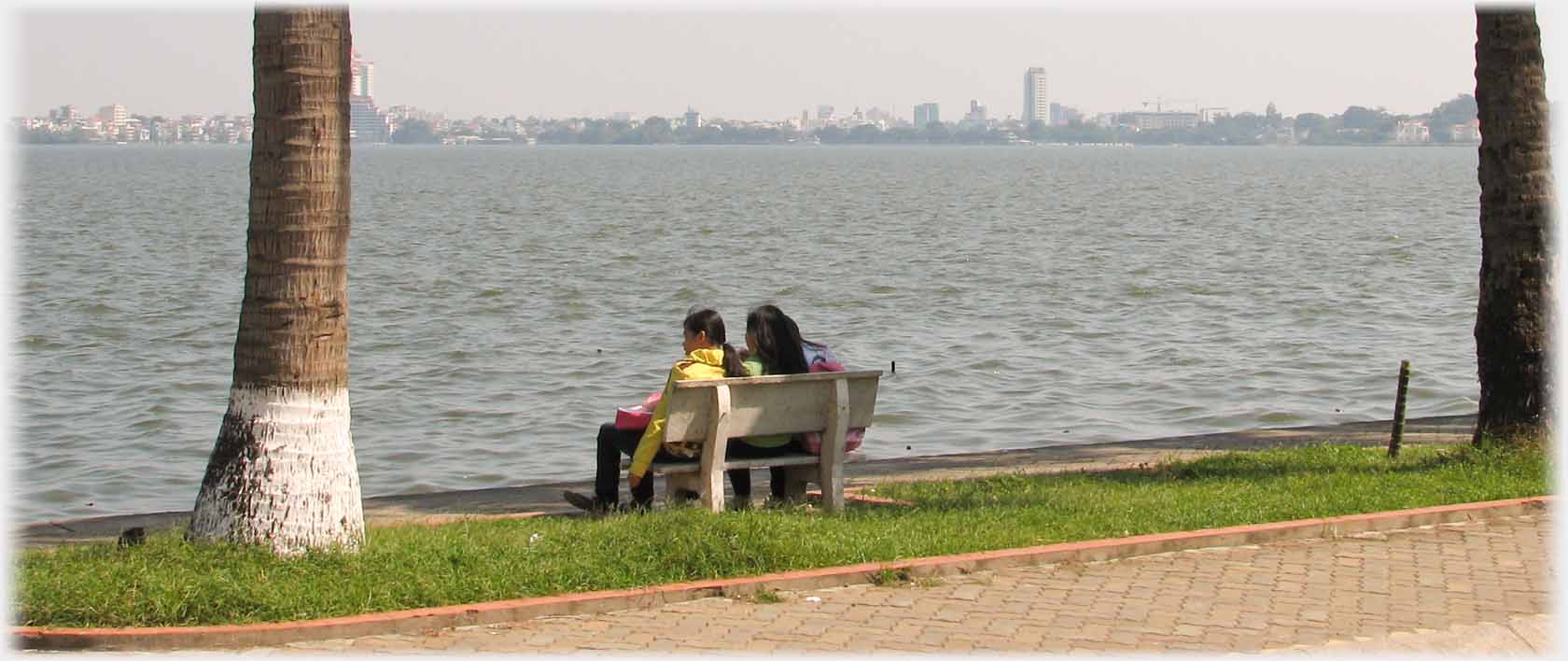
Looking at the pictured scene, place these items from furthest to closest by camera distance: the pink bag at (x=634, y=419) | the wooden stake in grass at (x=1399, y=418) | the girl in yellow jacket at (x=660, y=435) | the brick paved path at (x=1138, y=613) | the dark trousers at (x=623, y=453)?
the wooden stake in grass at (x=1399, y=418) < the pink bag at (x=634, y=419) < the dark trousers at (x=623, y=453) < the girl in yellow jacket at (x=660, y=435) < the brick paved path at (x=1138, y=613)

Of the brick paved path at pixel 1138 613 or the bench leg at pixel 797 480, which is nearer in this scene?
the brick paved path at pixel 1138 613

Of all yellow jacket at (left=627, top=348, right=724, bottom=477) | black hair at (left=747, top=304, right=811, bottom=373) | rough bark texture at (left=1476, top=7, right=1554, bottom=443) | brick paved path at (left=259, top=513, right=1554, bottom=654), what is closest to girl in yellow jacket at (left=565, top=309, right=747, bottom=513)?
yellow jacket at (left=627, top=348, right=724, bottom=477)

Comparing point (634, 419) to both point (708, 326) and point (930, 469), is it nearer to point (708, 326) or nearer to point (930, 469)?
point (708, 326)

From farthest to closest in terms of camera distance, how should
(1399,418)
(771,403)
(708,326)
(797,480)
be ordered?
1. (1399,418)
2. (797,480)
3. (708,326)
4. (771,403)

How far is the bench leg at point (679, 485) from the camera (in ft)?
28.6

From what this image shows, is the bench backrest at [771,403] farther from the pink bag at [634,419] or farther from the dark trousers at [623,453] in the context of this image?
the pink bag at [634,419]

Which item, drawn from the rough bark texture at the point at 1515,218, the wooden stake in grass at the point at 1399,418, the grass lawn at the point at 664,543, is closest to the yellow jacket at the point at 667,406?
the grass lawn at the point at 664,543

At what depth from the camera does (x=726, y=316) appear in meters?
29.6

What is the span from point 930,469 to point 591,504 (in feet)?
11.0

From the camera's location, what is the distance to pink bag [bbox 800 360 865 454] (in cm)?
891

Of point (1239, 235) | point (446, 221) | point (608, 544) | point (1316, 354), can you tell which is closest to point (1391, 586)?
point (608, 544)

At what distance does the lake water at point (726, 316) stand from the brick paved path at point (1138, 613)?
718 cm

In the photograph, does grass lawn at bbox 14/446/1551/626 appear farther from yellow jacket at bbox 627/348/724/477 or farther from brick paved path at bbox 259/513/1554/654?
yellow jacket at bbox 627/348/724/477

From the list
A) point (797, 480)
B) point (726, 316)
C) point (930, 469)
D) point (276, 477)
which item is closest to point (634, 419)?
point (797, 480)
